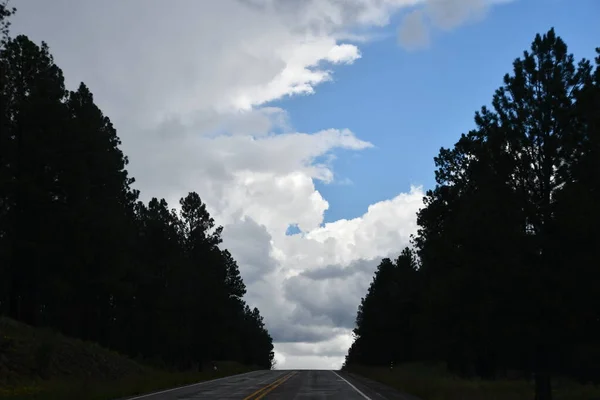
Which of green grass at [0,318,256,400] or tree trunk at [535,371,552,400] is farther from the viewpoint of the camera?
green grass at [0,318,256,400]

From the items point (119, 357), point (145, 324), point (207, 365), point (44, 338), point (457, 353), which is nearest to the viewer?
point (44, 338)

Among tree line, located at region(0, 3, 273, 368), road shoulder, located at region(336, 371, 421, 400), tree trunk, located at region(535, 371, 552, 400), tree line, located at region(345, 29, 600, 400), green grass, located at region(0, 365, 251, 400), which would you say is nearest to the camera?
tree line, located at region(345, 29, 600, 400)

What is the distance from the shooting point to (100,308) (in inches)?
2245

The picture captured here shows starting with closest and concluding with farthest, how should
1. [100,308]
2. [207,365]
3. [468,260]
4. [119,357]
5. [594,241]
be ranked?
[594,241] → [468,260] → [119,357] → [100,308] → [207,365]

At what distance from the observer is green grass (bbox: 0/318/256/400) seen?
25.7 metres

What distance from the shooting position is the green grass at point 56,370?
2572 centimetres

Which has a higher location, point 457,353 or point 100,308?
point 100,308

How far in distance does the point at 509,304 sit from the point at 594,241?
10.8 feet

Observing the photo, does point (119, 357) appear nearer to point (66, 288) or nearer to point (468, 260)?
point (66, 288)

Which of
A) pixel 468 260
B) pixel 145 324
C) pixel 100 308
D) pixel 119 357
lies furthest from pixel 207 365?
pixel 468 260

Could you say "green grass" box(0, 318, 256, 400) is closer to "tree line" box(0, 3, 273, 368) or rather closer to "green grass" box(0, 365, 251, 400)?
"green grass" box(0, 365, 251, 400)

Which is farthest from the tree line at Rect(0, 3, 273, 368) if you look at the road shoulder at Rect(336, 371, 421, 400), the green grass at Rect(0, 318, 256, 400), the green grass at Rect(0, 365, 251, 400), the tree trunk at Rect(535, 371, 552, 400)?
the tree trunk at Rect(535, 371, 552, 400)

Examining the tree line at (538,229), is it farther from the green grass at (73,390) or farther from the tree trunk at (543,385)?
the green grass at (73,390)

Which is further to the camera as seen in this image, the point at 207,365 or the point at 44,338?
the point at 207,365
